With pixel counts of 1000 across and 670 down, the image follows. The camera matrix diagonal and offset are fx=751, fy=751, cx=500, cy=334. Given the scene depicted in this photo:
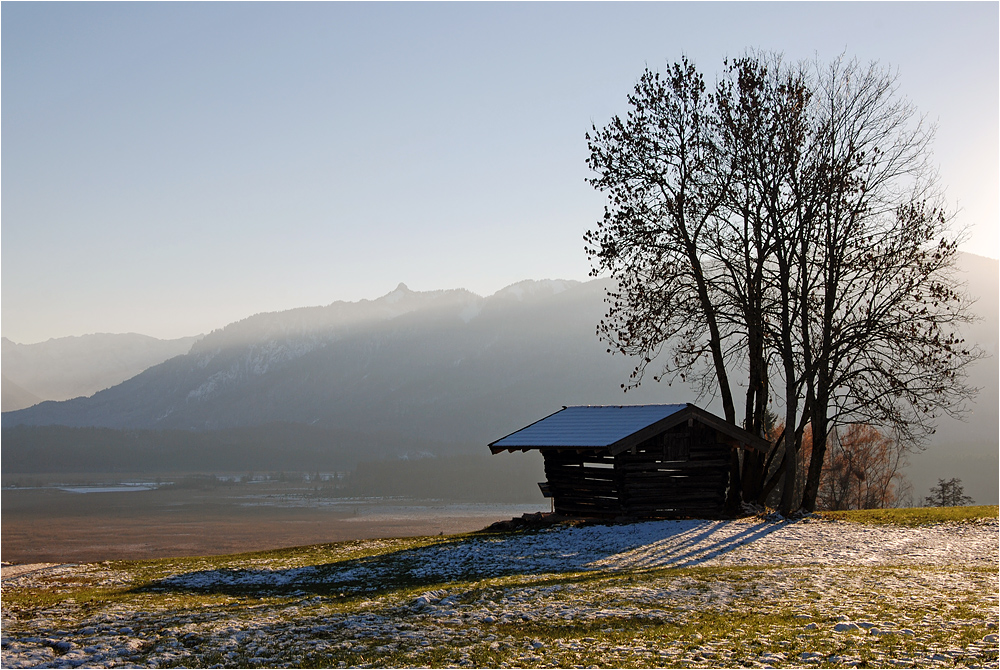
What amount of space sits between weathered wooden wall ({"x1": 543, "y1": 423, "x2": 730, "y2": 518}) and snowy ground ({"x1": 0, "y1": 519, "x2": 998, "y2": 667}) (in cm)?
553

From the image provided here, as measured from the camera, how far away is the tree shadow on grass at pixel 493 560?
18.9 m

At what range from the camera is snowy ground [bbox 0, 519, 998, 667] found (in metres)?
10.8

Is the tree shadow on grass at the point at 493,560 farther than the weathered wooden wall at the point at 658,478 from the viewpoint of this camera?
Result: No

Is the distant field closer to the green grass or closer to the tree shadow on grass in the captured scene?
the tree shadow on grass

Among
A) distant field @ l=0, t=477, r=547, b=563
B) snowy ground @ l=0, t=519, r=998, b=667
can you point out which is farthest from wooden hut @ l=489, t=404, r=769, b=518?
distant field @ l=0, t=477, r=547, b=563

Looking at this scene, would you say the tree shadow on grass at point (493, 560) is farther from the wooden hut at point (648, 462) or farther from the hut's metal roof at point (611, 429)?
the hut's metal roof at point (611, 429)

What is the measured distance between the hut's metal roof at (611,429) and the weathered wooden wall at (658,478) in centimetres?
72

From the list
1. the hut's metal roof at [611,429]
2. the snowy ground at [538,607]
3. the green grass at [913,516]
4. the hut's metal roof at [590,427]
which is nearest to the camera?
the snowy ground at [538,607]

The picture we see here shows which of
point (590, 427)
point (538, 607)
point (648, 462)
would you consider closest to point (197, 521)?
point (590, 427)

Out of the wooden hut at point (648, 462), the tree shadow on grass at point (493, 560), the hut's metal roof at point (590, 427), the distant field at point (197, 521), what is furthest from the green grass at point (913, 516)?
the distant field at point (197, 521)

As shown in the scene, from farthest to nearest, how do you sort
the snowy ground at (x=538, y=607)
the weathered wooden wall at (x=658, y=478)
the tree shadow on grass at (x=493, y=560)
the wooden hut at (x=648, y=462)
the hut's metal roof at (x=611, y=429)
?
the weathered wooden wall at (x=658, y=478)
the wooden hut at (x=648, y=462)
the hut's metal roof at (x=611, y=429)
the tree shadow on grass at (x=493, y=560)
the snowy ground at (x=538, y=607)

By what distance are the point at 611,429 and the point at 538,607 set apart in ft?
54.8

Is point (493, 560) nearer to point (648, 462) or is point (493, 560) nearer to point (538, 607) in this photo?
point (538, 607)

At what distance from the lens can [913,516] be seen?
32.4 metres
